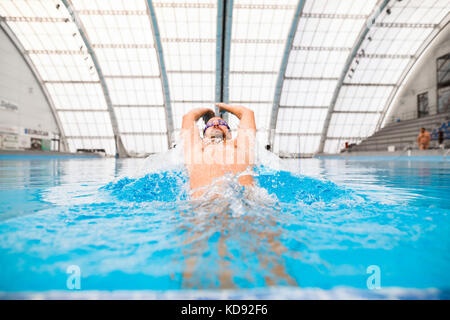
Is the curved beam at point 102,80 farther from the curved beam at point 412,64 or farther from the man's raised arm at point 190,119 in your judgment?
the curved beam at point 412,64

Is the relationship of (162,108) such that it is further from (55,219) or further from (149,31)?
(55,219)

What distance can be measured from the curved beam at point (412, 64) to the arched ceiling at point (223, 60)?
0.12m

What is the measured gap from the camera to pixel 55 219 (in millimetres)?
2018

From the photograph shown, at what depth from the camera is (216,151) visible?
280 centimetres

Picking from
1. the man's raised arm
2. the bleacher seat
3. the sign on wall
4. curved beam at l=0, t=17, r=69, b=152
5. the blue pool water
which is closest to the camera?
the blue pool water

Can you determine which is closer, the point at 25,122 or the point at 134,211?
the point at 134,211

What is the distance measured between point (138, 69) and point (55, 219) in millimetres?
24570

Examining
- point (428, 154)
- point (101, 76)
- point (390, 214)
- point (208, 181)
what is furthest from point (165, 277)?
point (101, 76)

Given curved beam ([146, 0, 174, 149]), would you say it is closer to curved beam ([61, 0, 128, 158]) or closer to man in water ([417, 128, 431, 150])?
curved beam ([61, 0, 128, 158])

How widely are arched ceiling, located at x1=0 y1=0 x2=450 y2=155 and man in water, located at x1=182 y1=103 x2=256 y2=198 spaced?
17.8 m

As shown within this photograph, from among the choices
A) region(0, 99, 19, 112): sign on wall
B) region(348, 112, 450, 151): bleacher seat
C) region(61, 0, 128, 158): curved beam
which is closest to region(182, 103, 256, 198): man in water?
region(348, 112, 450, 151): bleacher seat

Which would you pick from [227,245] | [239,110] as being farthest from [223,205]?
[239,110]

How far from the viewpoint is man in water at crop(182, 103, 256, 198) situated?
8.69ft

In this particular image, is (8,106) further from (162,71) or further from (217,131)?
(217,131)
